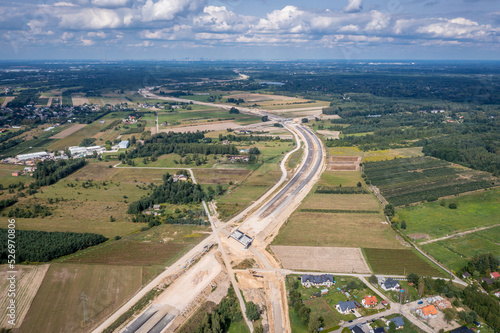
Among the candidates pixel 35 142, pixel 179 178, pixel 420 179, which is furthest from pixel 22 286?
pixel 35 142

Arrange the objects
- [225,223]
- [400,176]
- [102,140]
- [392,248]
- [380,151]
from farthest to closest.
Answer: [102,140], [380,151], [400,176], [225,223], [392,248]

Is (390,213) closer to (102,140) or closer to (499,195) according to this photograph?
(499,195)

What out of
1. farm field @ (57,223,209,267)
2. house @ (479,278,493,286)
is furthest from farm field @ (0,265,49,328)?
house @ (479,278,493,286)

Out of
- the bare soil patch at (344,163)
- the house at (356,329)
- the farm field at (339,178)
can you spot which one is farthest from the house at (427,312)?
the bare soil patch at (344,163)

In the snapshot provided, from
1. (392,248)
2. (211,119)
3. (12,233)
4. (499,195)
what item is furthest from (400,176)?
(211,119)

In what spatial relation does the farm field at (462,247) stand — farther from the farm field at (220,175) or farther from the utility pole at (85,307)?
the utility pole at (85,307)

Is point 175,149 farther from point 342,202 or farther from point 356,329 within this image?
point 356,329
